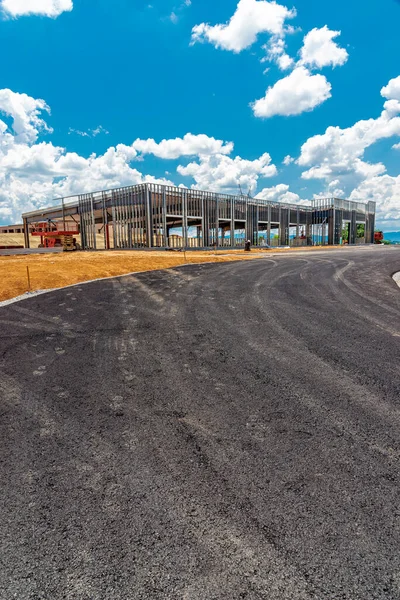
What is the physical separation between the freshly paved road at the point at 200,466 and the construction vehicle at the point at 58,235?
110 ft

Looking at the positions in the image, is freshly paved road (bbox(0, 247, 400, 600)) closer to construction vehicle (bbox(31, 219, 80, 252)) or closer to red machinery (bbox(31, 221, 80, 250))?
construction vehicle (bbox(31, 219, 80, 252))

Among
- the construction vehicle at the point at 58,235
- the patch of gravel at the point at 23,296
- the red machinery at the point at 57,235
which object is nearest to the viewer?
the patch of gravel at the point at 23,296

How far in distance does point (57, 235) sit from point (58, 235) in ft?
0.75

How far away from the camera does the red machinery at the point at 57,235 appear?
37.0 metres

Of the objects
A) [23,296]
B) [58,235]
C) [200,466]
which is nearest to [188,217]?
Result: [58,235]

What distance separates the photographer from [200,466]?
2.64 meters

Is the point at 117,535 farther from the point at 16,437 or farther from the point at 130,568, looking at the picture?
the point at 16,437

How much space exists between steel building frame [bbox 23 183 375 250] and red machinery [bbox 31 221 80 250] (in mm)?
1360

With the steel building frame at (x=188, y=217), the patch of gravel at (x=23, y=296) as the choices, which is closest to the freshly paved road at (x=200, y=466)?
the patch of gravel at (x=23, y=296)

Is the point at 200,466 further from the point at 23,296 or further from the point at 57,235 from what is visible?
the point at 57,235

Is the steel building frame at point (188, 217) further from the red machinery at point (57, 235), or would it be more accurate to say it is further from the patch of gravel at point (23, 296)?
the patch of gravel at point (23, 296)

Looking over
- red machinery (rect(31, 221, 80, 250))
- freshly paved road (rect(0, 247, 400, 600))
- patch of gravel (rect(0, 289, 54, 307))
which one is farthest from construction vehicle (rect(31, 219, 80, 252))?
freshly paved road (rect(0, 247, 400, 600))

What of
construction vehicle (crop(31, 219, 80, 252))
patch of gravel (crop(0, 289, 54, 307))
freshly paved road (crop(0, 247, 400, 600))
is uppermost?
construction vehicle (crop(31, 219, 80, 252))

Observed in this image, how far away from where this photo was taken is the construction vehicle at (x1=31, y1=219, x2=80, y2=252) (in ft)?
121
